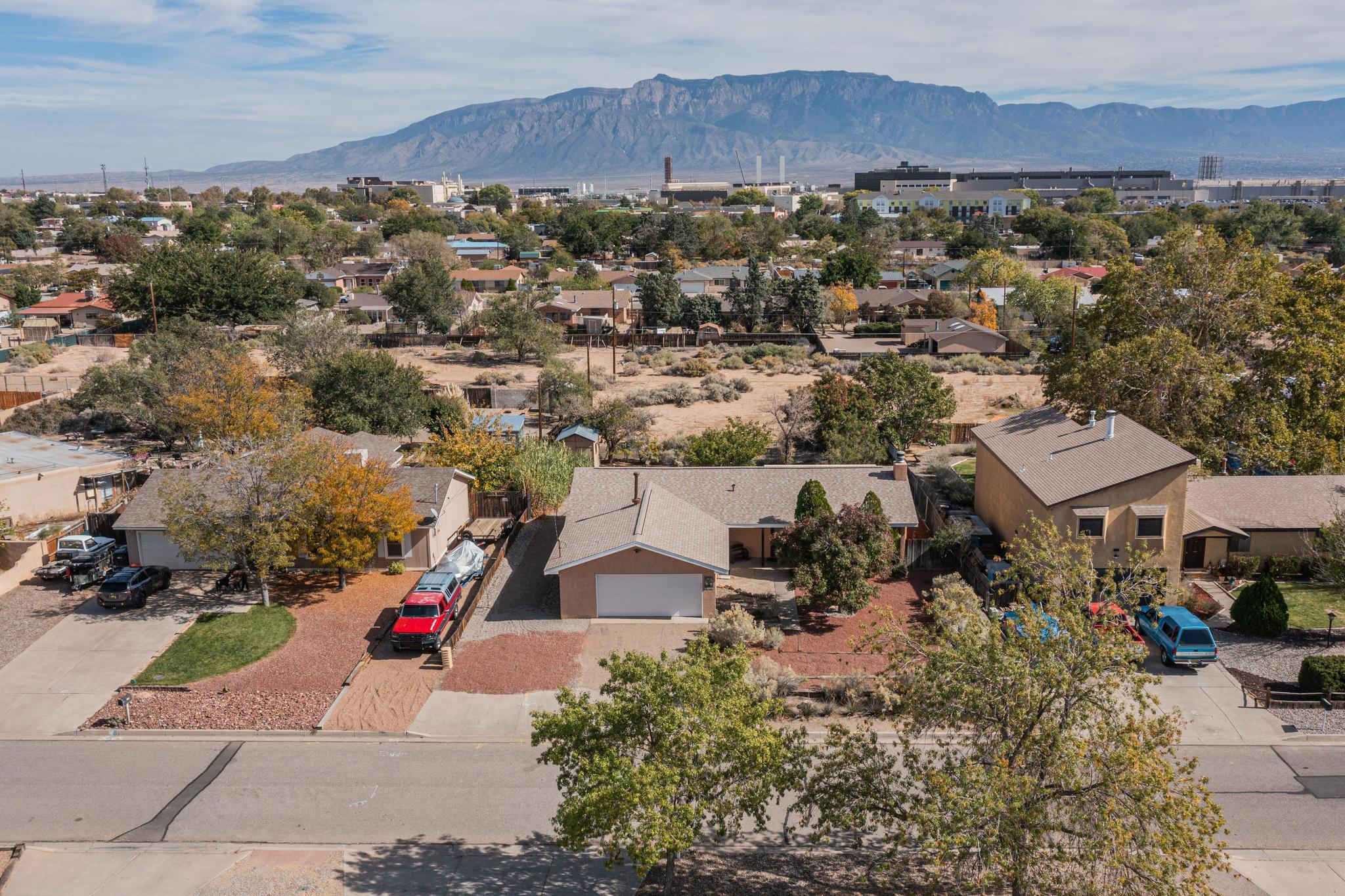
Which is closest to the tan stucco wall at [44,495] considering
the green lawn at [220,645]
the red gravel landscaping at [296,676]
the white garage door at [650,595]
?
the red gravel landscaping at [296,676]

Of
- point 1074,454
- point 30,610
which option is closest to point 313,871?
point 30,610

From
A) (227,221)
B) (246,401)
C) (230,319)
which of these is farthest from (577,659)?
(227,221)

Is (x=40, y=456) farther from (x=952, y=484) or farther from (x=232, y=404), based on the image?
(x=952, y=484)

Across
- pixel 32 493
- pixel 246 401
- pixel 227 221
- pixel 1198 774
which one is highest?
pixel 227 221

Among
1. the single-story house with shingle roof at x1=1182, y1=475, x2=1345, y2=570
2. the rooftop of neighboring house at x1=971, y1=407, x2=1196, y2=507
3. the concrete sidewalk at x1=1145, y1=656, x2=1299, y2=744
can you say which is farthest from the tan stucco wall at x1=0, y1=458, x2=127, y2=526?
the single-story house with shingle roof at x1=1182, y1=475, x2=1345, y2=570

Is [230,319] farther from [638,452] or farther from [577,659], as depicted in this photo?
[577,659]

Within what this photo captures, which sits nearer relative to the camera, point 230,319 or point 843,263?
point 230,319
